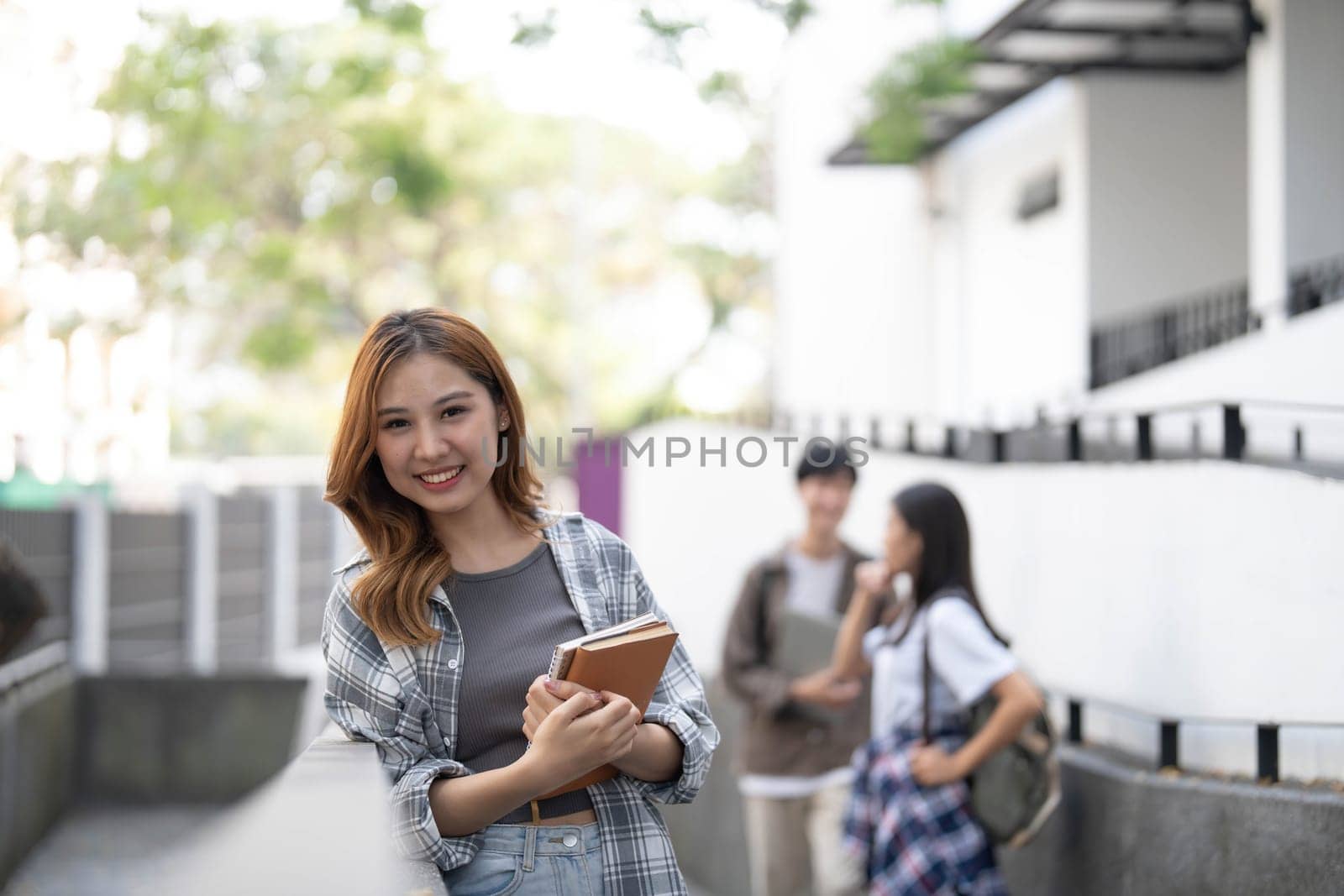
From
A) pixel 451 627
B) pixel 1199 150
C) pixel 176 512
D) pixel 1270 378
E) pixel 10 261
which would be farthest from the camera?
pixel 10 261

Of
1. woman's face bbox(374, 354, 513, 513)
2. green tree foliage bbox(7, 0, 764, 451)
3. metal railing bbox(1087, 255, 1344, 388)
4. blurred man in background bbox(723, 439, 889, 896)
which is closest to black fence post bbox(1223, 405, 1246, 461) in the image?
blurred man in background bbox(723, 439, 889, 896)

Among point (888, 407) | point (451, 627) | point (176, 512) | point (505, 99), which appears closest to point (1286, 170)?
point (888, 407)

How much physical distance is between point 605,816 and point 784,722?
3157mm

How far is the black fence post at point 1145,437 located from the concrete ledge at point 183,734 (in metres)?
7.88

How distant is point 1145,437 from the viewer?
16.6 ft

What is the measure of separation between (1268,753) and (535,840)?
8.08 feet

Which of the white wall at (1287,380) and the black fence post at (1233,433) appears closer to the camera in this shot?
the white wall at (1287,380)

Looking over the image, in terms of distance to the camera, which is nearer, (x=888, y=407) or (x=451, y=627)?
(x=451, y=627)

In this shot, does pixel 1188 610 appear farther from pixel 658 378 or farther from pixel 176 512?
pixel 658 378

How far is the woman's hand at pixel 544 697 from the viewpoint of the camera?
2303 mm

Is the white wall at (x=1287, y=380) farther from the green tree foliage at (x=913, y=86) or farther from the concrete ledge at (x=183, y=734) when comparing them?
the concrete ledge at (x=183, y=734)

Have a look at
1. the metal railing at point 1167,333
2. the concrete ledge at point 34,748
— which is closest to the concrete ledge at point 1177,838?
the metal railing at point 1167,333

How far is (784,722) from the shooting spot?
5.59m

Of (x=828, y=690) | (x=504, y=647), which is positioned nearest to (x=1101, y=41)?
(x=828, y=690)
